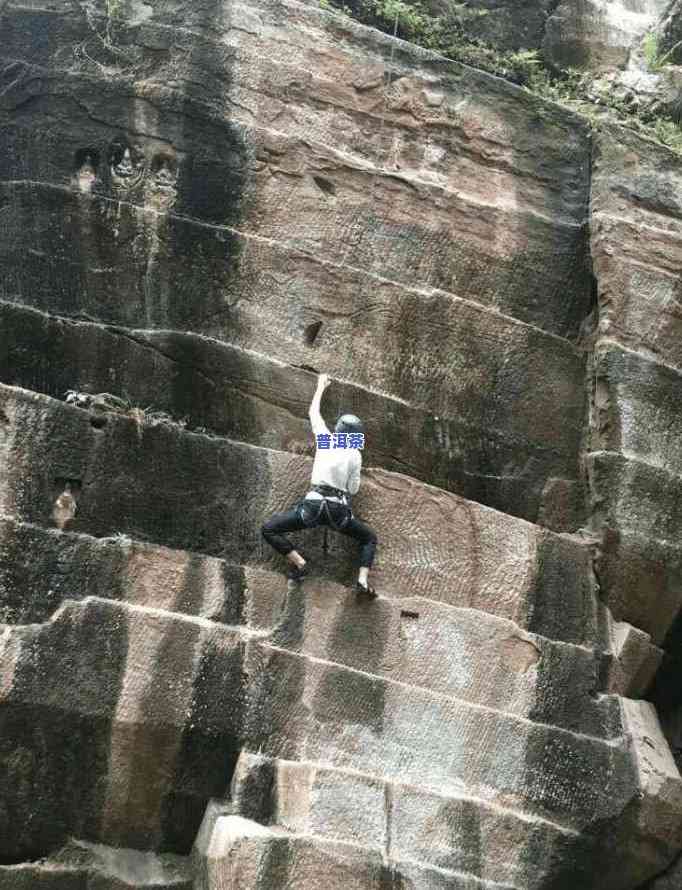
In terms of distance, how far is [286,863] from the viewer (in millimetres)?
7562

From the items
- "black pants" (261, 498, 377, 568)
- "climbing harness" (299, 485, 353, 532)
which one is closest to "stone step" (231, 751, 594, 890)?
"black pants" (261, 498, 377, 568)

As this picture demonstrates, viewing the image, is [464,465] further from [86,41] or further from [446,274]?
[86,41]

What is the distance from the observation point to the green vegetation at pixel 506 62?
39.0ft

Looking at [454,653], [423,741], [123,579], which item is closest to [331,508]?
[454,653]

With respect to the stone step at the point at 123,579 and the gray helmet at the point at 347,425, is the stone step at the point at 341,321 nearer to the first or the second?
the gray helmet at the point at 347,425

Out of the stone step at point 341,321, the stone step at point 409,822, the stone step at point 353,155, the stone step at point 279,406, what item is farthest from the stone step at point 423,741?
the stone step at point 353,155

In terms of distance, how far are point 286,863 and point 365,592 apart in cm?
202

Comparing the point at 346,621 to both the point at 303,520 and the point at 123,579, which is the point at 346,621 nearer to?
the point at 303,520

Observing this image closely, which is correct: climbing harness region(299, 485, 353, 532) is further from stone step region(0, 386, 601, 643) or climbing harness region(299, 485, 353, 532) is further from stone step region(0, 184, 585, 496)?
stone step region(0, 184, 585, 496)

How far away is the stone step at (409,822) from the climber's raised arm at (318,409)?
2.49 meters

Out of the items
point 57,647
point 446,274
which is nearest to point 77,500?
point 57,647

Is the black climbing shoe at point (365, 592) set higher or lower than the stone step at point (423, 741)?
higher

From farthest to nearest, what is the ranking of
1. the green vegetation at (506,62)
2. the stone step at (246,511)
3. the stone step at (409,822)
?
the green vegetation at (506,62)
the stone step at (246,511)
the stone step at (409,822)

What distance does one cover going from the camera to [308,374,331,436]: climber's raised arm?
905 cm
